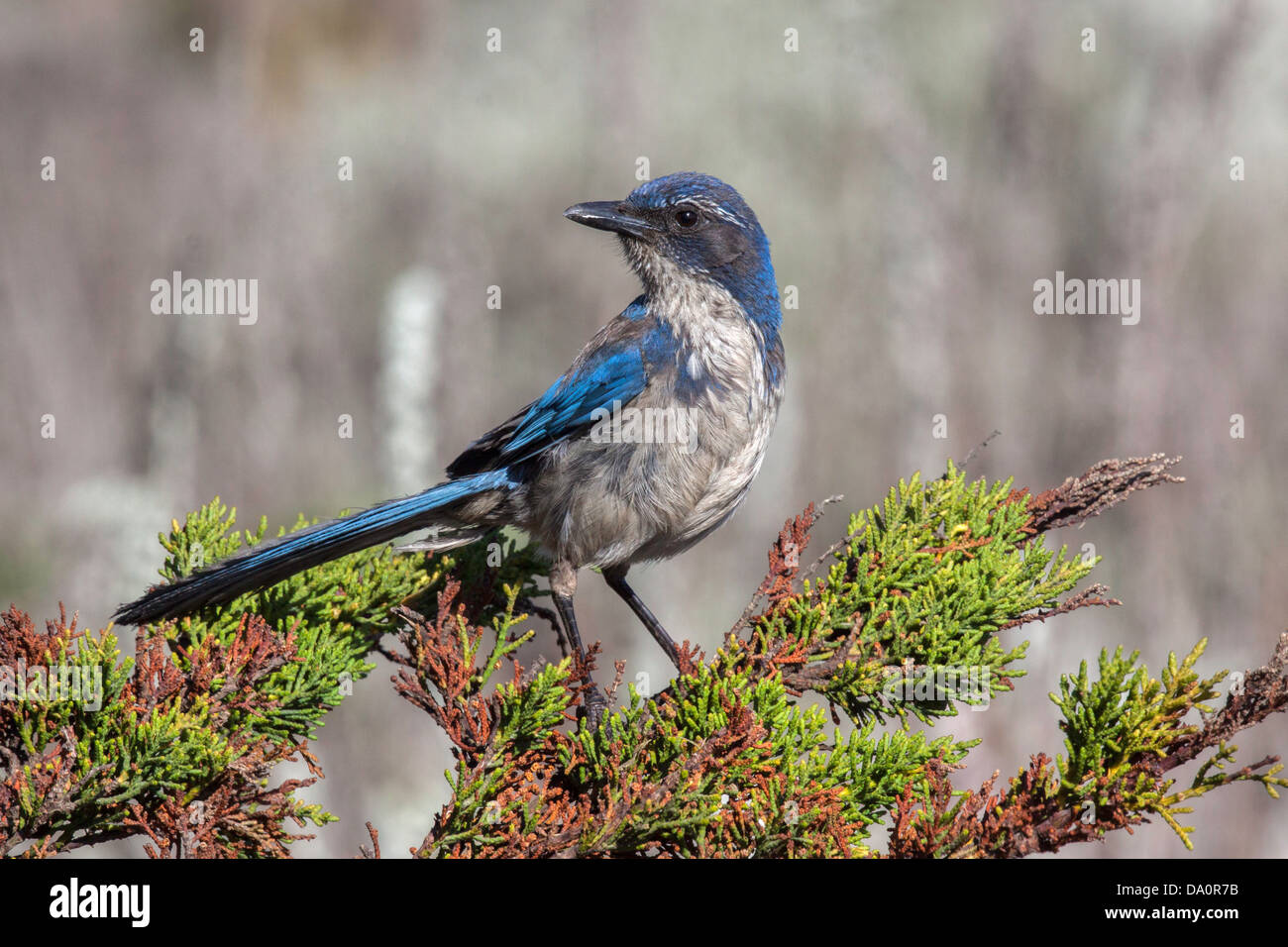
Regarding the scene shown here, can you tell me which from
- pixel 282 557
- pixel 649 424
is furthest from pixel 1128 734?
pixel 282 557

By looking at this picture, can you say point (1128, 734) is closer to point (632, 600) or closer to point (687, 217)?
point (632, 600)

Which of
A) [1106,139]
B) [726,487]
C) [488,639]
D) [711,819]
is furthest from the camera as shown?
[1106,139]

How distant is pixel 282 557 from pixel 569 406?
118cm

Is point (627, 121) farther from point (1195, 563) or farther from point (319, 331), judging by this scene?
point (1195, 563)

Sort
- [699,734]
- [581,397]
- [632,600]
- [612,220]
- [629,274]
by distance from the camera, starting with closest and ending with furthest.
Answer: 1. [699,734]
2. [581,397]
3. [612,220]
4. [632,600]
5. [629,274]

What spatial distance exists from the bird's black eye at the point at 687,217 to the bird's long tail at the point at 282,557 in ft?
4.49

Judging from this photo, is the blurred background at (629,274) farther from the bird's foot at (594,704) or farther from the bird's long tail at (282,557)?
the bird's foot at (594,704)

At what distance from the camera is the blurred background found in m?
5.81

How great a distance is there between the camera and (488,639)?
252 inches

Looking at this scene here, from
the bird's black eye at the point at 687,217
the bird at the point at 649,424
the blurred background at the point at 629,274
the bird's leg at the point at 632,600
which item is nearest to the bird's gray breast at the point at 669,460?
the bird at the point at 649,424

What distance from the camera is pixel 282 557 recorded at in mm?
3174

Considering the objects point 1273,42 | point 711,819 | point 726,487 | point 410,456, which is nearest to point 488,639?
point 410,456

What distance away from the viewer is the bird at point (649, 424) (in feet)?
12.3

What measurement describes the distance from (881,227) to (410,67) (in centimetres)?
363
